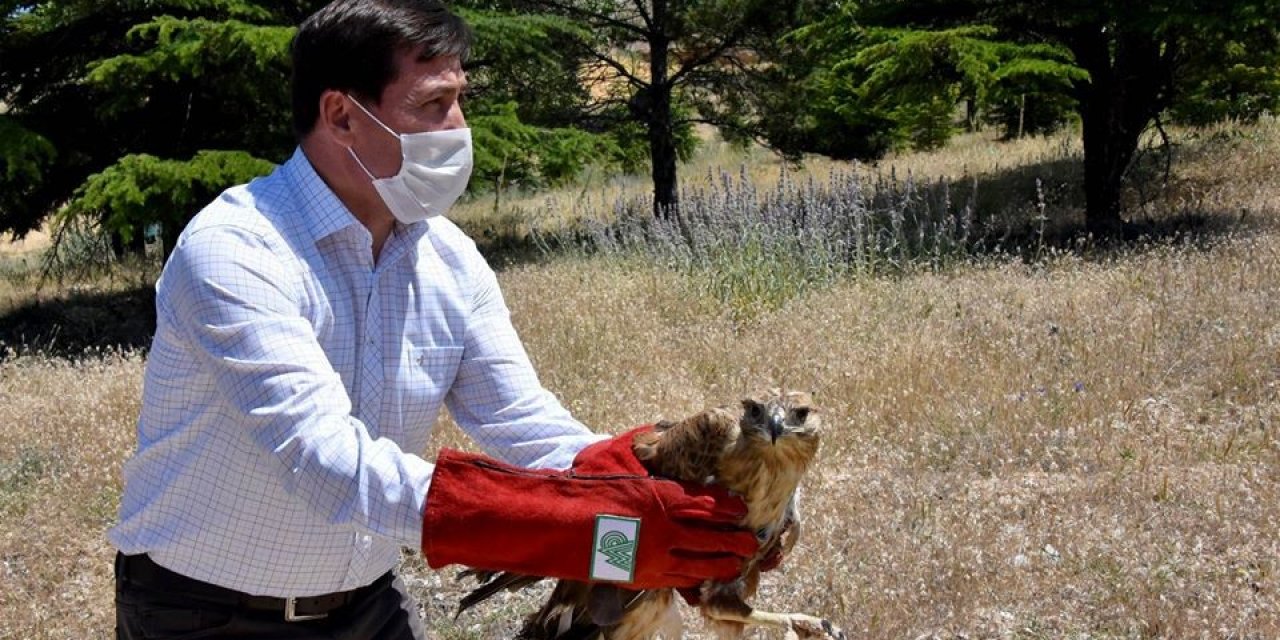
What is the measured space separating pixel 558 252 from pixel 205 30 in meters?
3.78

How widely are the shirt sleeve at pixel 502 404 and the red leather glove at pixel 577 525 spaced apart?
290 mm

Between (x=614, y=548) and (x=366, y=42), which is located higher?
(x=366, y=42)

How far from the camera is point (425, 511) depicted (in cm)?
A: 199

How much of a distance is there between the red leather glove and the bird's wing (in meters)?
0.14

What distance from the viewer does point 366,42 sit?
2285mm

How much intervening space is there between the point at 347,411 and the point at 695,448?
0.79 meters

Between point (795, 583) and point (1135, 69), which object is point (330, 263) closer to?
point (795, 583)

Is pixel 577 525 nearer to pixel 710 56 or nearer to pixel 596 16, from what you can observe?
pixel 596 16

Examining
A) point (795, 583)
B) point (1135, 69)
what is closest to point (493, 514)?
point (795, 583)

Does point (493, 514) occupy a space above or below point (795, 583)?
above

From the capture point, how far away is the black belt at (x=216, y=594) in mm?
2375

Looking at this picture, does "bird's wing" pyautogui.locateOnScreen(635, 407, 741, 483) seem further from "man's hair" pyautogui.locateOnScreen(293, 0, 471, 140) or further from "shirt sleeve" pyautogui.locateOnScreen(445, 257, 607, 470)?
"man's hair" pyautogui.locateOnScreen(293, 0, 471, 140)

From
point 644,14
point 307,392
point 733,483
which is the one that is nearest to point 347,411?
point 307,392

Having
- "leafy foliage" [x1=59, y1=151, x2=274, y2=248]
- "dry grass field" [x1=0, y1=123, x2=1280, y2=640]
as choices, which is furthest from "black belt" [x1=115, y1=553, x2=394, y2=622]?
"leafy foliage" [x1=59, y1=151, x2=274, y2=248]
